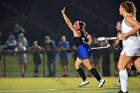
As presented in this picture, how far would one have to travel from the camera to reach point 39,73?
81.1ft

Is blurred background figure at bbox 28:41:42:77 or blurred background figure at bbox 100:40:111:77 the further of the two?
blurred background figure at bbox 28:41:42:77

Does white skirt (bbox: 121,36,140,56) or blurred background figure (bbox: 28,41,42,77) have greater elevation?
blurred background figure (bbox: 28,41,42,77)

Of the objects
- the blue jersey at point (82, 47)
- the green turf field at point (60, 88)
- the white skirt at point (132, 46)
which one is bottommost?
the green turf field at point (60, 88)

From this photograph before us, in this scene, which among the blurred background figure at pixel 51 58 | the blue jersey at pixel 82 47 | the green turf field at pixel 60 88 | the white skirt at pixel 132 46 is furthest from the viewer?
the blurred background figure at pixel 51 58

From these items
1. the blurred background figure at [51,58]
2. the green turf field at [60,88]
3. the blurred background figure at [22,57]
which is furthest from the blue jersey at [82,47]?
the blurred background figure at [22,57]

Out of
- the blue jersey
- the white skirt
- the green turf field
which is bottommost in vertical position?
the green turf field

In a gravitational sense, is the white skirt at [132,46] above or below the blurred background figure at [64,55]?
below

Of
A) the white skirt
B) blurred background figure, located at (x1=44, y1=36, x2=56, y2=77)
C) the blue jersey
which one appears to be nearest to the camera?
the white skirt

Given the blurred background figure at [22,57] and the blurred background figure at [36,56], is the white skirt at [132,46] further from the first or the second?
the blurred background figure at [22,57]

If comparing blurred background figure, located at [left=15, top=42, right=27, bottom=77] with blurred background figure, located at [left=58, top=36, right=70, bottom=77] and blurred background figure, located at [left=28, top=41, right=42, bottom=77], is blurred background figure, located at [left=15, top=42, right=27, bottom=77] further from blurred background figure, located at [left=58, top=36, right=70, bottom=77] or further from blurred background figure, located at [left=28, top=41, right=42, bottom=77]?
blurred background figure, located at [left=58, top=36, right=70, bottom=77]

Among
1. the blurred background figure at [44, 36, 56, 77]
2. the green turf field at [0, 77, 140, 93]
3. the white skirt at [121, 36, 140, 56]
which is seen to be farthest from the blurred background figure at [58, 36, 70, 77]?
the white skirt at [121, 36, 140, 56]

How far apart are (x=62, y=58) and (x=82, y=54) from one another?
23.6ft

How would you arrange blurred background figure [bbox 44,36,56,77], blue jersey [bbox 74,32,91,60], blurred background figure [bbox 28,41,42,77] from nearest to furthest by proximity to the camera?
blue jersey [bbox 74,32,91,60] → blurred background figure [bbox 44,36,56,77] → blurred background figure [bbox 28,41,42,77]

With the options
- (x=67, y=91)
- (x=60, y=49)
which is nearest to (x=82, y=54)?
(x=67, y=91)
